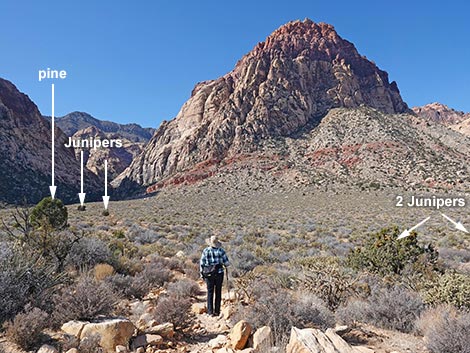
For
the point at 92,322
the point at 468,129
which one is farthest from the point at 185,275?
the point at 468,129

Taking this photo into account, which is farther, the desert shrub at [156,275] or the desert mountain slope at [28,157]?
the desert mountain slope at [28,157]

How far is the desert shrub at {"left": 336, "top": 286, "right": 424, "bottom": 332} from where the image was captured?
565 cm

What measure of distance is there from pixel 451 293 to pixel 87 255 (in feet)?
28.5

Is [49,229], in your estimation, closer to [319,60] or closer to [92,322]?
[92,322]

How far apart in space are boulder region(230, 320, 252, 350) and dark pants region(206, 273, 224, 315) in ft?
5.35

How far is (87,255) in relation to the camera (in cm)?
896

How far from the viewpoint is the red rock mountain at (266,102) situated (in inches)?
3009

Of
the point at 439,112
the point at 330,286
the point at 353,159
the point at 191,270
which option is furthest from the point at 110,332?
the point at 439,112

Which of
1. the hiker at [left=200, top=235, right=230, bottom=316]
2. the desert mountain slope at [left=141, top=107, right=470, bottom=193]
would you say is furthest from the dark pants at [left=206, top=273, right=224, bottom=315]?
the desert mountain slope at [left=141, top=107, right=470, bottom=193]

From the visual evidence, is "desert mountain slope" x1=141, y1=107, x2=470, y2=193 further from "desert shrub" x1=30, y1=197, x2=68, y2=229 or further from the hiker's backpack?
the hiker's backpack

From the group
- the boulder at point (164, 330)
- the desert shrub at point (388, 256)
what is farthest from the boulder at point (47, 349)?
the desert shrub at point (388, 256)

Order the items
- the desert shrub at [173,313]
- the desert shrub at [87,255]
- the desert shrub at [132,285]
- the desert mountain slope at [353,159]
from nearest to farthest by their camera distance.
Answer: the desert shrub at [173,313], the desert shrub at [132,285], the desert shrub at [87,255], the desert mountain slope at [353,159]

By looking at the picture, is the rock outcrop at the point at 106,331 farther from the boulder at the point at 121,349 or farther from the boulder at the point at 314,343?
the boulder at the point at 314,343

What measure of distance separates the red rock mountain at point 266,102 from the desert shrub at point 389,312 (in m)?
65.9
